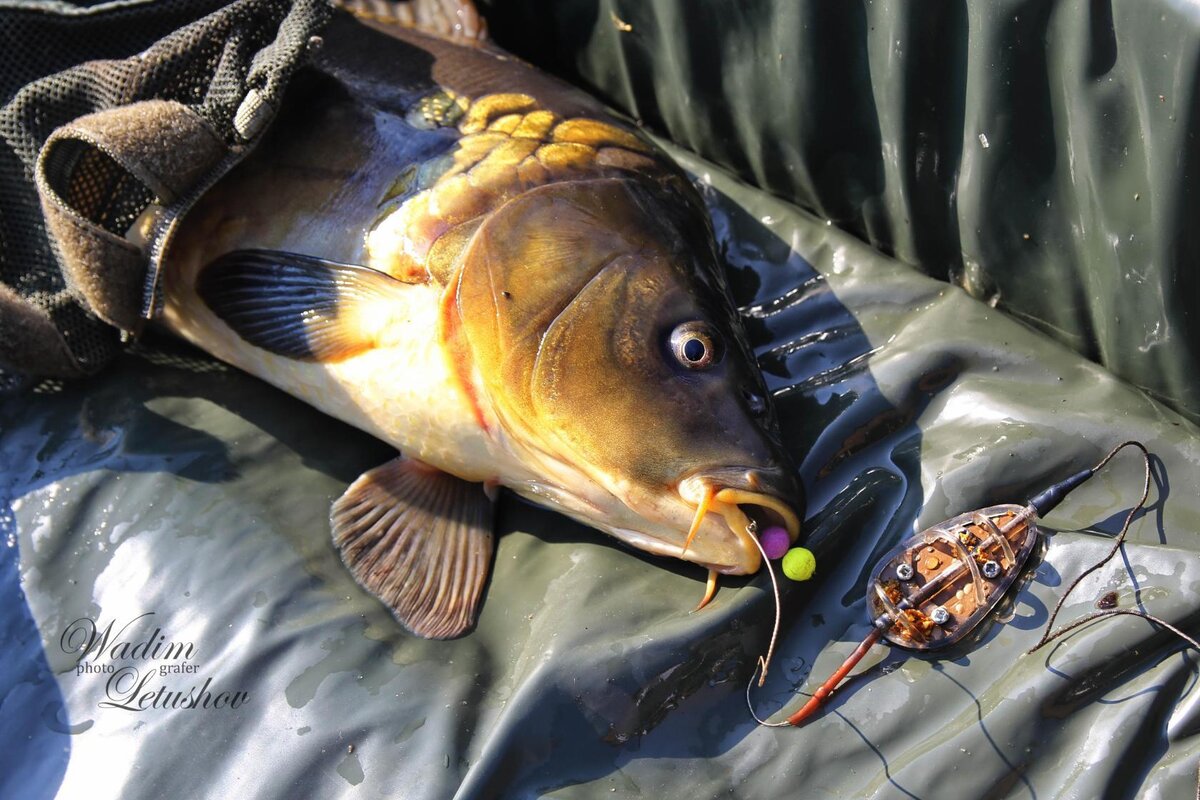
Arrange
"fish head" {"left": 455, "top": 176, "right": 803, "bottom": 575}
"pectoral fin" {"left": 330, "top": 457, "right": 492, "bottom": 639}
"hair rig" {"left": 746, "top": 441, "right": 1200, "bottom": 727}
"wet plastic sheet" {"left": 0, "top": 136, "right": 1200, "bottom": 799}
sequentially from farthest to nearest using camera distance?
"pectoral fin" {"left": 330, "top": 457, "right": 492, "bottom": 639}
"fish head" {"left": 455, "top": 176, "right": 803, "bottom": 575}
"hair rig" {"left": 746, "top": 441, "right": 1200, "bottom": 727}
"wet plastic sheet" {"left": 0, "top": 136, "right": 1200, "bottom": 799}

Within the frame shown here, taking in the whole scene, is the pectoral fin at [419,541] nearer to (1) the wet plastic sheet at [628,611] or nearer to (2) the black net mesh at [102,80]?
(1) the wet plastic sheet at [628,611]

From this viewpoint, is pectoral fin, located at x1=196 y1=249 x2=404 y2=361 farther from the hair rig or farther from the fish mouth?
the hair rig

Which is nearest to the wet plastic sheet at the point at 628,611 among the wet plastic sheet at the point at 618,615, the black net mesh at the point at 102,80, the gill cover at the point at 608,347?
the wet plastic sheet at the point at 618,615

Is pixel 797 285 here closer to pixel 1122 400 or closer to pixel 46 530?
pixel 1122 400

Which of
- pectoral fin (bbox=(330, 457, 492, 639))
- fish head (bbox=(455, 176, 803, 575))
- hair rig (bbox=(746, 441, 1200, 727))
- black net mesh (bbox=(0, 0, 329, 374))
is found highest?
black net mesh (bbox=(0, 0, 329, 374))

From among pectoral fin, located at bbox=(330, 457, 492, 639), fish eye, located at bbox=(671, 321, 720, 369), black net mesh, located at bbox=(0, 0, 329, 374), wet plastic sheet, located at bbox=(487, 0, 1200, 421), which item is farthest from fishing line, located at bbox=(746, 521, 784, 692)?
black net mesh, located at bbox=(0, 0, 329, 374)

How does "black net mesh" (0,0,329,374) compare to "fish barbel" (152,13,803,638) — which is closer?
"fish barbel" (152,13,803,638)

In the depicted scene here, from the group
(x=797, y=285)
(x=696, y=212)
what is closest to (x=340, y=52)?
(x=696, y=212)
